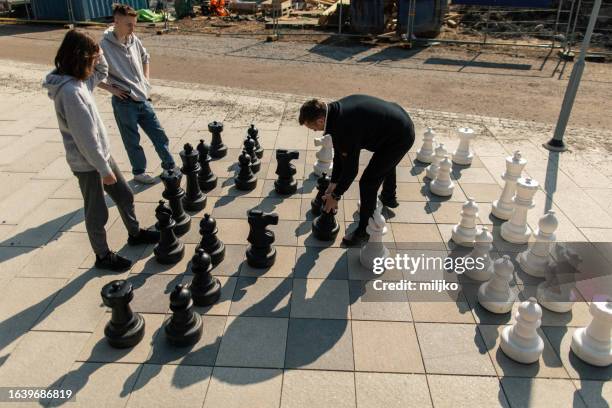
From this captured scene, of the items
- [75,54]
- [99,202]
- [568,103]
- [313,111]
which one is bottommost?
[99,202]

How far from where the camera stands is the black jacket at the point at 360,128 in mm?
3768

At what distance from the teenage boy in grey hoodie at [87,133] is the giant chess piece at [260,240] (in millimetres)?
1103

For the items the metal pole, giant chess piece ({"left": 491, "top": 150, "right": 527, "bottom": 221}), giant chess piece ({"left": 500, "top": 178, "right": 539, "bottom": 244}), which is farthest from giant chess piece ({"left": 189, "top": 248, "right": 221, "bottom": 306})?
the metal pole

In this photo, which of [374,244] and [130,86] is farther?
[130,86]

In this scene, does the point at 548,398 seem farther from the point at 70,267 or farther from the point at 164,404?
the point at 70,267

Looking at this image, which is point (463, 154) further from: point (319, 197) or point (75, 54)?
point (75, 54)

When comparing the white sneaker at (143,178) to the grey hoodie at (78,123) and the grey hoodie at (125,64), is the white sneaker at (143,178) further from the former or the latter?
the grey hoodie at (78,123)

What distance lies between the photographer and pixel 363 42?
15156 millimetres

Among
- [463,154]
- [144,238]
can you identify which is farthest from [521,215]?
[144,238]

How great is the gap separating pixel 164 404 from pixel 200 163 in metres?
3.08

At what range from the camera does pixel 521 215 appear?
4469 mm

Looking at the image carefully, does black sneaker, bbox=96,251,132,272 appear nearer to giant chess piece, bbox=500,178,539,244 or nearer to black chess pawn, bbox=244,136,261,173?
black chess pawn, bbox=244,136,261,173

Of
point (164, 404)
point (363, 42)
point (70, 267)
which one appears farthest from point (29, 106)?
point (363, 42)

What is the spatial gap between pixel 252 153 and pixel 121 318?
304 cm
